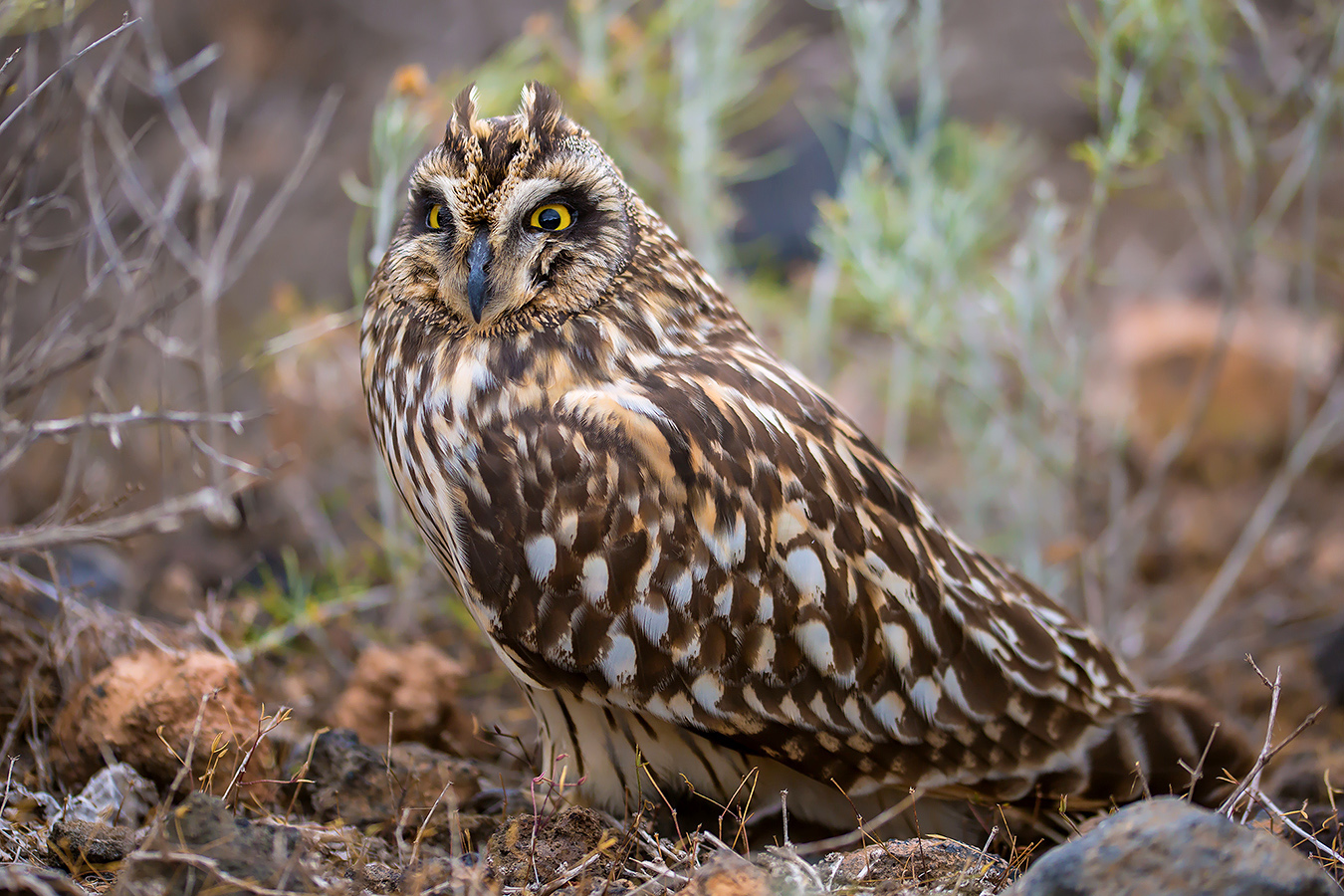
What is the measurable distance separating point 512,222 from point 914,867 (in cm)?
172

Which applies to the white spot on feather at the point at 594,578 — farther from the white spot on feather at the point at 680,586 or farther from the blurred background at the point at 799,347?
the blurred background at the point at 799,347

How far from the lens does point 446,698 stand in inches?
126

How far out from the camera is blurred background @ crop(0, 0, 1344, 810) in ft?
9.29

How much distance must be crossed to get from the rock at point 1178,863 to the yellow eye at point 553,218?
174cm

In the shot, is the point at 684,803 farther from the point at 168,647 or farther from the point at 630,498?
the point at 168,647

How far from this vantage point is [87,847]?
6.63 feet

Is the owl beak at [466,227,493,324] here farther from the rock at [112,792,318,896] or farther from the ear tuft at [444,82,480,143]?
the rock at [112,792,318,896]

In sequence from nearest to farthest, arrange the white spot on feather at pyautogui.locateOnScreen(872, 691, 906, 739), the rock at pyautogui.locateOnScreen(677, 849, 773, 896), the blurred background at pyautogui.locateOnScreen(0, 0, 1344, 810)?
the rock at pyautogui.locateOnScreen(677, 849, 773, 896) < the white spot on feather at pyautogui.locateOnScreen(872, 691, 906, 739) < the blurred background at pyautogui.locateOnScreen(0, 0, 1344, 810)

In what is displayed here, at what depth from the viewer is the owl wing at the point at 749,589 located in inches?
88.9

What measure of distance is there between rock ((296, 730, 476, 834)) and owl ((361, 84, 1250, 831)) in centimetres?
34

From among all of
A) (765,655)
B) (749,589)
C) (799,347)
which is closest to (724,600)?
(749,589)

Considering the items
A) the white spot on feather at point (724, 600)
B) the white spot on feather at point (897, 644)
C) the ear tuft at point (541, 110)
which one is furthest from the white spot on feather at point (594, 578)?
the ear tuft at point (541, 110)

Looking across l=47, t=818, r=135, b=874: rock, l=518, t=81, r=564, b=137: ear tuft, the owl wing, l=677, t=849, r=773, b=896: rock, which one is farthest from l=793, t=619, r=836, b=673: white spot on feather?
l=47, t=818, r=135, b=874: rock

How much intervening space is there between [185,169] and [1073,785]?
2.99 m
